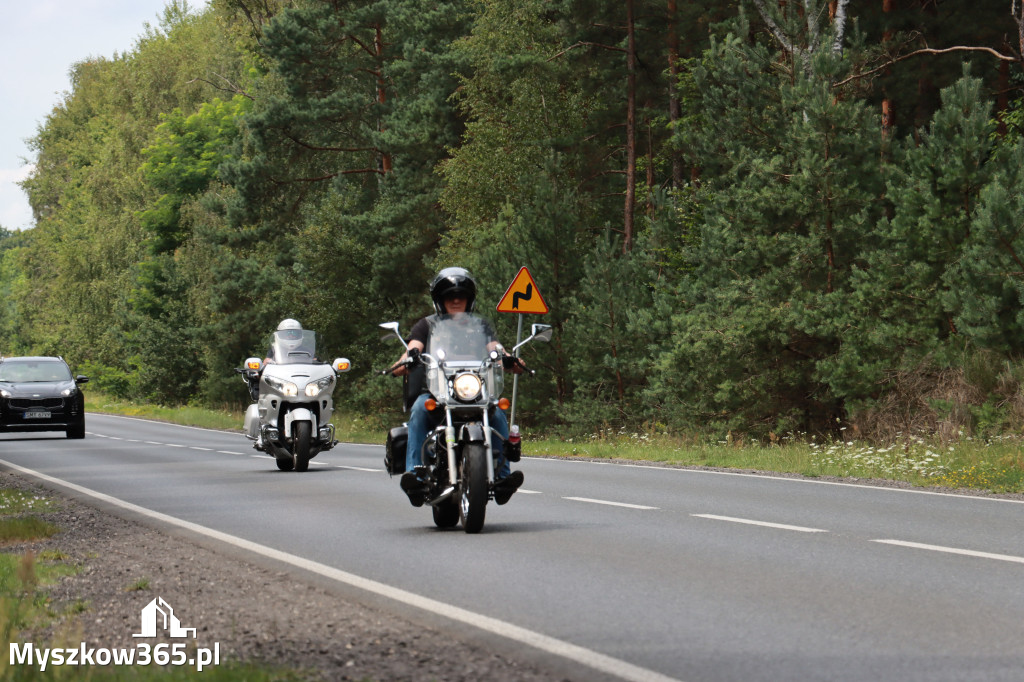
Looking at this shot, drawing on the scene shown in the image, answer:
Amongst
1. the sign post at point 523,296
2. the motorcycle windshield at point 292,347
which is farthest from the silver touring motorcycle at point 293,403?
the sign post at point 523,296

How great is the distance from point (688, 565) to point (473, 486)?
6.50 feet

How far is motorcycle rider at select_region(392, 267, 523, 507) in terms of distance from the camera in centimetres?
1082

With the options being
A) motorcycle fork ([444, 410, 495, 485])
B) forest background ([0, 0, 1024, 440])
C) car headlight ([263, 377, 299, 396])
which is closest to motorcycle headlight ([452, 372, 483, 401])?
motorcycle fork ([444, 410, 495, 485])

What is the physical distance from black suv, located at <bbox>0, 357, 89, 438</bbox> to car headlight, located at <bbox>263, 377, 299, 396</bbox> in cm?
1240

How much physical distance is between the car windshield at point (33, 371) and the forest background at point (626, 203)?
9.15m

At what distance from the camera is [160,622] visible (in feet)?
23.7

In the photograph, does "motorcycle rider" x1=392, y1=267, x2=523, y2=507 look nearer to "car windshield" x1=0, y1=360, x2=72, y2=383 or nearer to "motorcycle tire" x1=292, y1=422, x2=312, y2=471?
"motorcycle tire" x1=292, y1=422, x2=312, y2=471

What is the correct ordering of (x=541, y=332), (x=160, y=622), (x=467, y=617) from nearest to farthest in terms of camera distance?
(x=160, y=622), (x=467, y=617), (x=541, y=332)

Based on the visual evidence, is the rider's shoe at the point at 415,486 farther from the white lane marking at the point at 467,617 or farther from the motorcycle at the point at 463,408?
the white lane marking at the point at 467,617

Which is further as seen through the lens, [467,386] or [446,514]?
[446,514]

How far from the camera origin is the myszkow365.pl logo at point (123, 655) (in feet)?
19.9

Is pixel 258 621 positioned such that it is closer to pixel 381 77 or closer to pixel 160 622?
pixel 160 622

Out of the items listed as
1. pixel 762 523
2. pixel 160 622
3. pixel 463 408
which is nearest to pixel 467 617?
pixel 160 622

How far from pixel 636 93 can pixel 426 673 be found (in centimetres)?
3348
